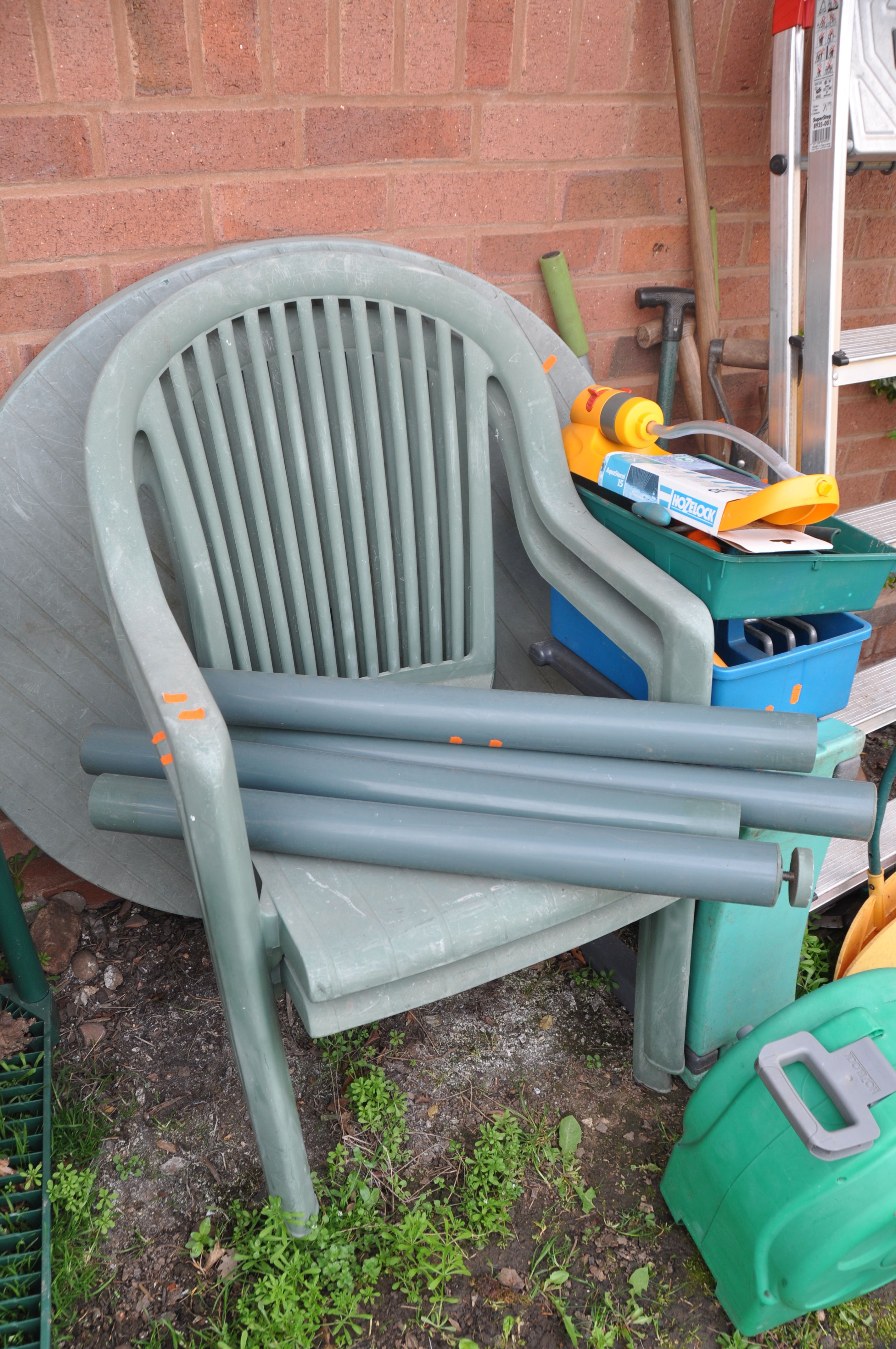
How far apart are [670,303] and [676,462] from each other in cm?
61

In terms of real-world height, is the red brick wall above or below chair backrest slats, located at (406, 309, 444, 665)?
above

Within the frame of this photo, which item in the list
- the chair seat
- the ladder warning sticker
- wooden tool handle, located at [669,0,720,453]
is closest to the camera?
the chair seat

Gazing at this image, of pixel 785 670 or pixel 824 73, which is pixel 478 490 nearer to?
pixel 785 670

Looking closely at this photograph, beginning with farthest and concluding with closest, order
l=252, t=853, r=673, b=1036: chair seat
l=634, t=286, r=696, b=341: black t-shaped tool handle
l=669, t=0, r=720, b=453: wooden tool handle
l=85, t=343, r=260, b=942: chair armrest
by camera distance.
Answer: l=634, t=286, r=696, b=341: black t-shaped tool handle, l=669, t=0, r=720, b=453: wooden tool handle, l=252, t=853, r=673, b=1036: chair seat, l=85, t=343, r=260, b=942: chair armrest

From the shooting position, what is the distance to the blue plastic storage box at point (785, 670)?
4.45 ft

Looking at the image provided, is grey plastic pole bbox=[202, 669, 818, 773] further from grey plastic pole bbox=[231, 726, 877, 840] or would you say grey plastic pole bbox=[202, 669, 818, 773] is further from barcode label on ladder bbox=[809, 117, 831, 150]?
barcode label on ladder bbox=[809, 117, 831, 150]

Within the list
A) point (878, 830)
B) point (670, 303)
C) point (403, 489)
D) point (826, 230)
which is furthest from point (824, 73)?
point (878, 830)

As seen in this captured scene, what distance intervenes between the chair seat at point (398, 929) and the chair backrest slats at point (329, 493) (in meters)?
0.45

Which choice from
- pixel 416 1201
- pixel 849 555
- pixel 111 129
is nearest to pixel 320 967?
pixel 416 1201

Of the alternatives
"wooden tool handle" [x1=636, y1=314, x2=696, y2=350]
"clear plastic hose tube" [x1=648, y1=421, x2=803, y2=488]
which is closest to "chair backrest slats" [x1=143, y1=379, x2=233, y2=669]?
"clear plastic hose tube" [x1=648, y1=421, x2=803, y2=488]

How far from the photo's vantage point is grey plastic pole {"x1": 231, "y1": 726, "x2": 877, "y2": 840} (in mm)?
1246

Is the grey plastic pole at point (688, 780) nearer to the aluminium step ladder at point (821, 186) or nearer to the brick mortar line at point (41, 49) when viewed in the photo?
the aluminium step ladder at point (821, 186)

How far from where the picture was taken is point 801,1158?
3.72 feet

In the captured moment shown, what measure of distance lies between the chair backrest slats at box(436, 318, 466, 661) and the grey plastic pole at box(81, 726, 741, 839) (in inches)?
16.5
